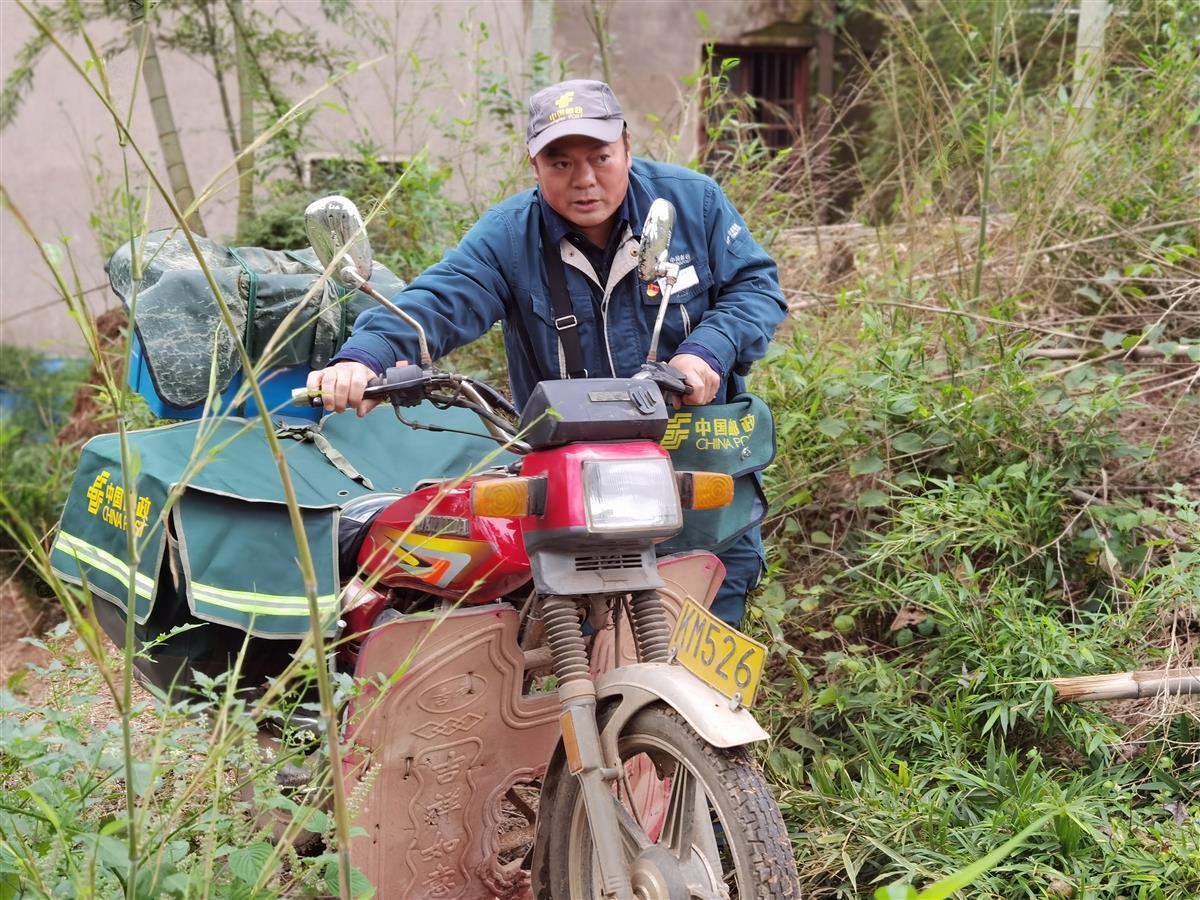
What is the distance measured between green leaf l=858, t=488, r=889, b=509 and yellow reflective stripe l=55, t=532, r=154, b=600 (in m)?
2.10

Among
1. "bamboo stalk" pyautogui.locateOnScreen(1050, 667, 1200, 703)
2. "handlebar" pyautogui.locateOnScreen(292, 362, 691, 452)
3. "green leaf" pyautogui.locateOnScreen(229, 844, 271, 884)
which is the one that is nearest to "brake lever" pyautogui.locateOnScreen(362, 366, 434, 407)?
"handlebar" pyautogui.locateOnScreen(292, 362, 691, 452)

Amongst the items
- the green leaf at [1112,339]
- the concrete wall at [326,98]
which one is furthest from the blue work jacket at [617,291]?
the concrete wall at [326,98]

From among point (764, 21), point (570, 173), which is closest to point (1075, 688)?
point (570, 173)

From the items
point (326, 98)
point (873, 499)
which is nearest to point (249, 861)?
point (873, 499)

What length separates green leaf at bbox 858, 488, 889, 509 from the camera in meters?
3.77

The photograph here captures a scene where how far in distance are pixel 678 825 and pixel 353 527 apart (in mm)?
1032

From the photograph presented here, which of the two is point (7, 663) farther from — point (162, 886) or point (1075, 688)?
point (1075, 688)

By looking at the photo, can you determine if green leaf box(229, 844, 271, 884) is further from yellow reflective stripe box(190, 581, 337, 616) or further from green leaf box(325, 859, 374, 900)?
yellow reflective stripe box(190, 581, 337, 616)

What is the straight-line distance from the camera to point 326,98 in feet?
22.7

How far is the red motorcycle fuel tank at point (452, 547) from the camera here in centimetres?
253

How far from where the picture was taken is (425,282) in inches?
112

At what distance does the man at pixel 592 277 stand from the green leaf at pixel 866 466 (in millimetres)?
908

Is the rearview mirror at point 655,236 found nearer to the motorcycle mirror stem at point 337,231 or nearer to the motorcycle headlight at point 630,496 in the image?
the motorcycle headlight at point 630,496

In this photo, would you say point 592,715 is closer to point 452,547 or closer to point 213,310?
point 452,547
